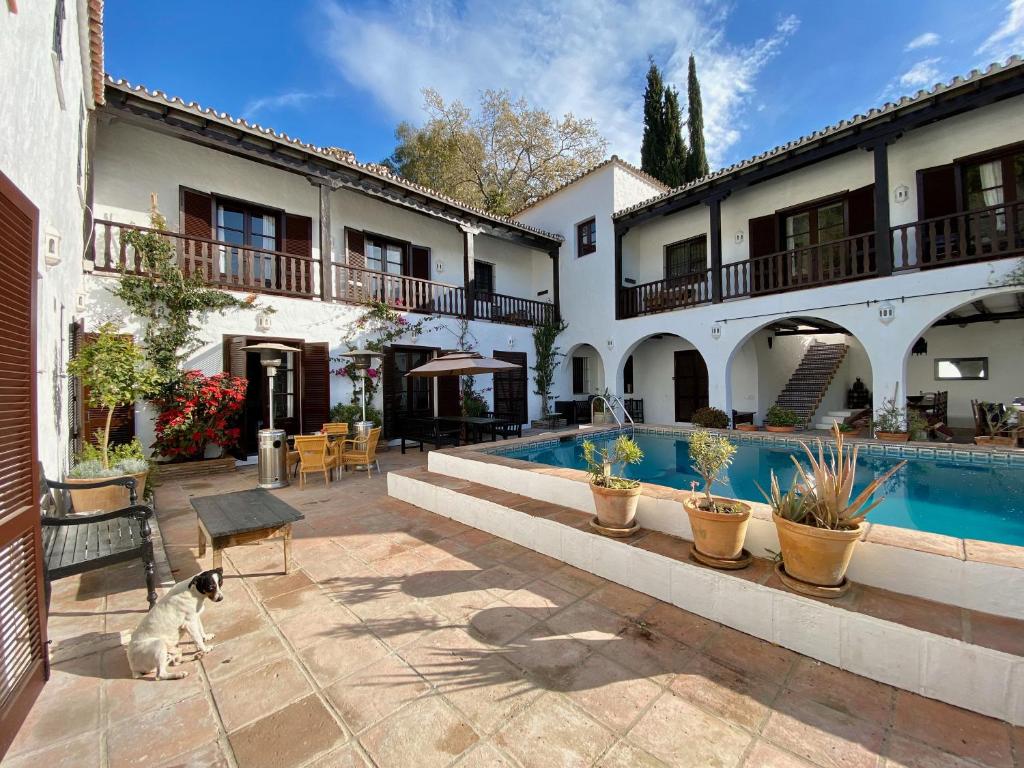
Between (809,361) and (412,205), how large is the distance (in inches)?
485

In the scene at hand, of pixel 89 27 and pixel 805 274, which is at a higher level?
pixel 89 27

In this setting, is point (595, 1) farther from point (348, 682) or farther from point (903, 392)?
point (348, 682)

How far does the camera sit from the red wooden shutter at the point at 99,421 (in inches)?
253

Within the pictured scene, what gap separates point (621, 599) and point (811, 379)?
12236mm

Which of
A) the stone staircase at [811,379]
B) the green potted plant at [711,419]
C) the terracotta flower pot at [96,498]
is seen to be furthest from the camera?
the stone staircase at [811,379]

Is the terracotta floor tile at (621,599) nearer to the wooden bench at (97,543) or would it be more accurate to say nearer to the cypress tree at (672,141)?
the wooden bench at (97,543)

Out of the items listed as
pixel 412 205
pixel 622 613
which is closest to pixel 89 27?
pixel 412 205

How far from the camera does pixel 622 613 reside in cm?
276

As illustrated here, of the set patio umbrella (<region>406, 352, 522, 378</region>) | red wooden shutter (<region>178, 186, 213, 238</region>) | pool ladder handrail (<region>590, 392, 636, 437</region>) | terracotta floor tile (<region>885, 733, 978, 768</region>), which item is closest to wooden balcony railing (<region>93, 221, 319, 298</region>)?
red wooden shutter (<region>178, 186, 213, 238</region>)

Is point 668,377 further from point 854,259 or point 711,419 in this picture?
point 854,259

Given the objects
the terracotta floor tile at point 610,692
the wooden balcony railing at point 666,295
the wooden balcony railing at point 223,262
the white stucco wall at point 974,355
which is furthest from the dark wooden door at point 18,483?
the white stucco wall at point 974,355

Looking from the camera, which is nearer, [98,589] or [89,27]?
[98,589]

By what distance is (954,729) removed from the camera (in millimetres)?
1777

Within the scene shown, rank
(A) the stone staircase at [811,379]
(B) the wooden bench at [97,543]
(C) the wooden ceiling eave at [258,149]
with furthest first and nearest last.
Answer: (A) the stone staircase at [811,379] < (C) the wooden ceiling eave at [258,149] < (B) the wooden bench at [97,543]
